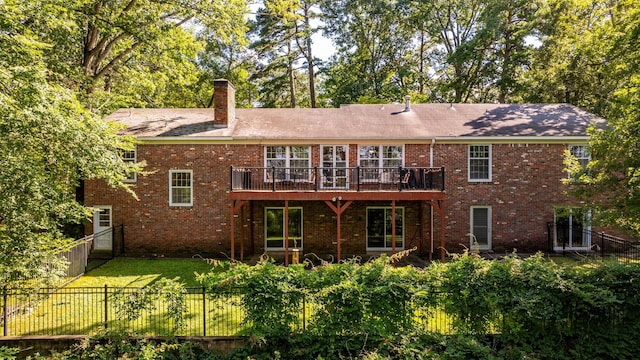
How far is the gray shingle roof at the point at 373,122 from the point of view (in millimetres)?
15070

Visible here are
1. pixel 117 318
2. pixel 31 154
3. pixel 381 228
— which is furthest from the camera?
pixel 381 228

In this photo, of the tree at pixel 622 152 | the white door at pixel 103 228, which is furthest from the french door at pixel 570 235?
the white door at pixel 103 228

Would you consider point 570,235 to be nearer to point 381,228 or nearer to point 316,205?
point 381,228

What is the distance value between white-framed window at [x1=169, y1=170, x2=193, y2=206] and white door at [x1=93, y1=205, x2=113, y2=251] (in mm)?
2761

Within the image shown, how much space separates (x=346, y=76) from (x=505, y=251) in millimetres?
19545

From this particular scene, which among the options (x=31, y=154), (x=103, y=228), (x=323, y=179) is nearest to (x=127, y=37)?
(x=103, y=228)

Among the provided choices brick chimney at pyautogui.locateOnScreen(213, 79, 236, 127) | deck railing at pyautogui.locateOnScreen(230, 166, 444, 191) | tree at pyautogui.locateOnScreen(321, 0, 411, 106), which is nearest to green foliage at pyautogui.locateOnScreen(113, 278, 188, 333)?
deck railing at pyautogui.locateOnScreen(230, 166, 444, 191)

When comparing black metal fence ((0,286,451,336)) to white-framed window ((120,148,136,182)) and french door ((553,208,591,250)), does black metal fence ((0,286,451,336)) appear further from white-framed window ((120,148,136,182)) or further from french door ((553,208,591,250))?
french door ((553,208,591,250))

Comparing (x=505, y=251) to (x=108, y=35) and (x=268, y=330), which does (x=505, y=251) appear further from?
(x=108, y=35)

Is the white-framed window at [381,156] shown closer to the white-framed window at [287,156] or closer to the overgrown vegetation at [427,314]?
the white-framed window at [287,156]

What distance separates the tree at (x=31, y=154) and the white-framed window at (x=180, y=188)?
5.53 meters

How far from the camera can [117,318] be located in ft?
27.0

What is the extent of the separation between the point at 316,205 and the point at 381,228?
9.74 ft

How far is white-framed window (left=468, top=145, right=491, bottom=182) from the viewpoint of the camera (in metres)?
15.2
